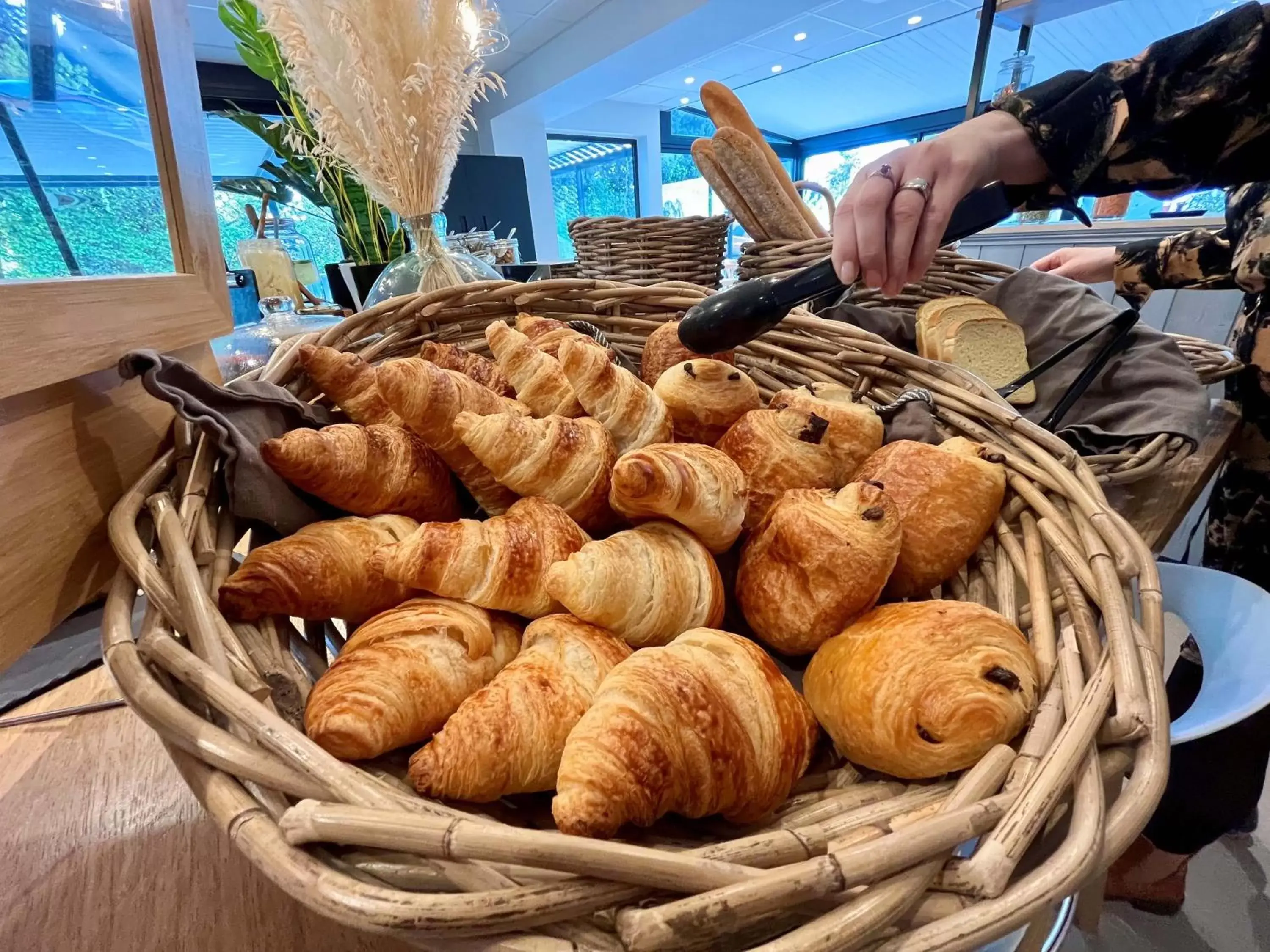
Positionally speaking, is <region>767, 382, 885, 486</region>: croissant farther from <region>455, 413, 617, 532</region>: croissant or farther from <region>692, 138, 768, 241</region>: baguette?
<region>692, 138, 768, 241</region>: baguette

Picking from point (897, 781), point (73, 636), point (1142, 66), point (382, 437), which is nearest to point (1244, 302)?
point (1142, 66)

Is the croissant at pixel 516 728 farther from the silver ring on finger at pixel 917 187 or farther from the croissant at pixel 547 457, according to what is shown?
the silver ring on finger at pixel 917 187

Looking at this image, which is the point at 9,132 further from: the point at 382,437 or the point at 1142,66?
the point at 1142,66

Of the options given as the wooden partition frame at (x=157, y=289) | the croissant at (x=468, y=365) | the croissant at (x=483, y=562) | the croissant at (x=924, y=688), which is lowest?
the croissant at (x=924, y=688)

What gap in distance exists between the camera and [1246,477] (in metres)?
1.08

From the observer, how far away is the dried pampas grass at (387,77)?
111 cm

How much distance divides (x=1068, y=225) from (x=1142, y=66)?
91.0 inches

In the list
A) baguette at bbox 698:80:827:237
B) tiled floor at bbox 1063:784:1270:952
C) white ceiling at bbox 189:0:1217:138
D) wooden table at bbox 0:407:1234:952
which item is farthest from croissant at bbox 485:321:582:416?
white ceiling at bbox 189:0:1217:138

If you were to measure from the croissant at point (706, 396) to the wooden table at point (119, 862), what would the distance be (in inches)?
21.6

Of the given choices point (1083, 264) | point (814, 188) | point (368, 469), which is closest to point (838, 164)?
point (814, 188)

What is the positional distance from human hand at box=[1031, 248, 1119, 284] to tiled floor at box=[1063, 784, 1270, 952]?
3.99 feet

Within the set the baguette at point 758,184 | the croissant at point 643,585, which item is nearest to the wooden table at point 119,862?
the croissant at point 643,585

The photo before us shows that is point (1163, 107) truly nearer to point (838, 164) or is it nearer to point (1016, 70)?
point (1016, 70)

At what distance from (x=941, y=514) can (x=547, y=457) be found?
0.36 m
